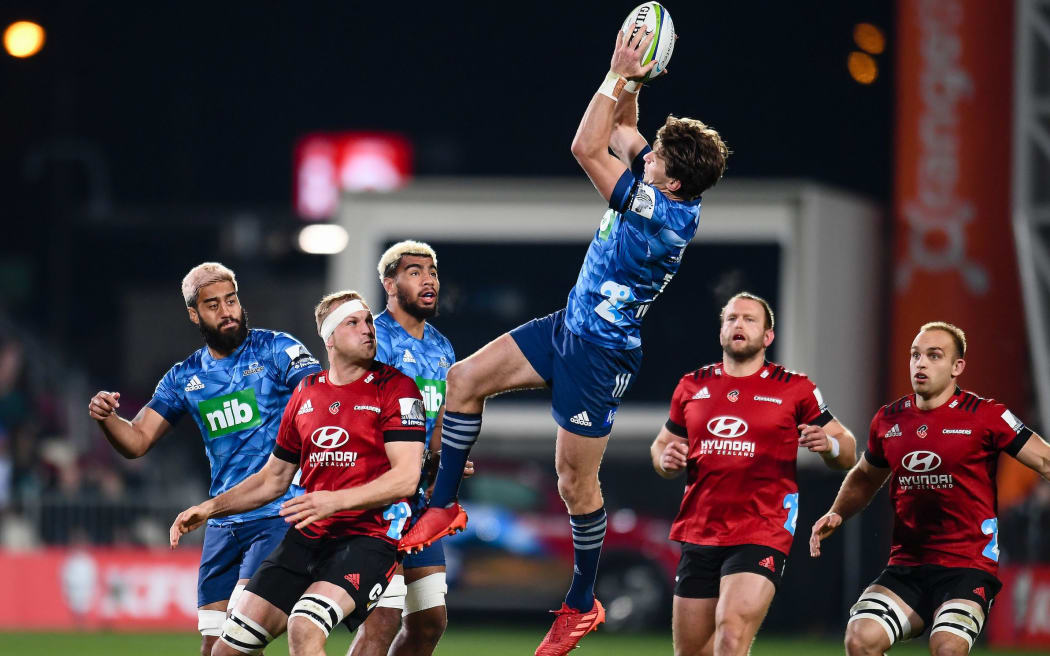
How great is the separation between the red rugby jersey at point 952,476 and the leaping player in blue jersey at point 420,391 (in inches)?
96.6

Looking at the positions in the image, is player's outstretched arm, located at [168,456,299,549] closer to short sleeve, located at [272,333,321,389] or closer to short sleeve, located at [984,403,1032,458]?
short sleeve, located at [272,333,321,389]

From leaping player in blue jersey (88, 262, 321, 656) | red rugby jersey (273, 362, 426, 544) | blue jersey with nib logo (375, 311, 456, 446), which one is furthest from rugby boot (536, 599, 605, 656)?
leaping player in blue jersey (88, 262, 321, 656)

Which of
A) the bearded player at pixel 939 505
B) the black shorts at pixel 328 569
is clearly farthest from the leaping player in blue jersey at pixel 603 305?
the bearded player at pixel 939 505

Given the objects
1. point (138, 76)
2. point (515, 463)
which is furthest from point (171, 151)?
point (515, 463)

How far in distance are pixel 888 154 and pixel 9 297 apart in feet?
51.6

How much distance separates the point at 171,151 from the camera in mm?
30219

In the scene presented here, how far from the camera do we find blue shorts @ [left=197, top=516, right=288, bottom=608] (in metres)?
8.35

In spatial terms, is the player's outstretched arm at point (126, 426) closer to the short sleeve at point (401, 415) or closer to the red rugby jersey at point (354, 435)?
the red rugby jersey at point (354, 435)

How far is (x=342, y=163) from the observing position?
28297mm

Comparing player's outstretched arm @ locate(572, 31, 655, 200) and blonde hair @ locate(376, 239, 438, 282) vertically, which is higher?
player's outstretched arm @ locate(572, 31, 655, 200)

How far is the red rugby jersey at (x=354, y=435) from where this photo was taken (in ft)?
24.9

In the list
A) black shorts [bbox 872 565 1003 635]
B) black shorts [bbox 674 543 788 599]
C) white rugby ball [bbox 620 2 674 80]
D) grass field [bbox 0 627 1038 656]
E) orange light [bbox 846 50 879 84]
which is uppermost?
orange light [bbox 846 50 879 84]

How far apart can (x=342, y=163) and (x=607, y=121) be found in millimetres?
21164

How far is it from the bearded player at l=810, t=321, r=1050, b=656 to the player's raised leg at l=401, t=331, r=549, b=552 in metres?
1.75
